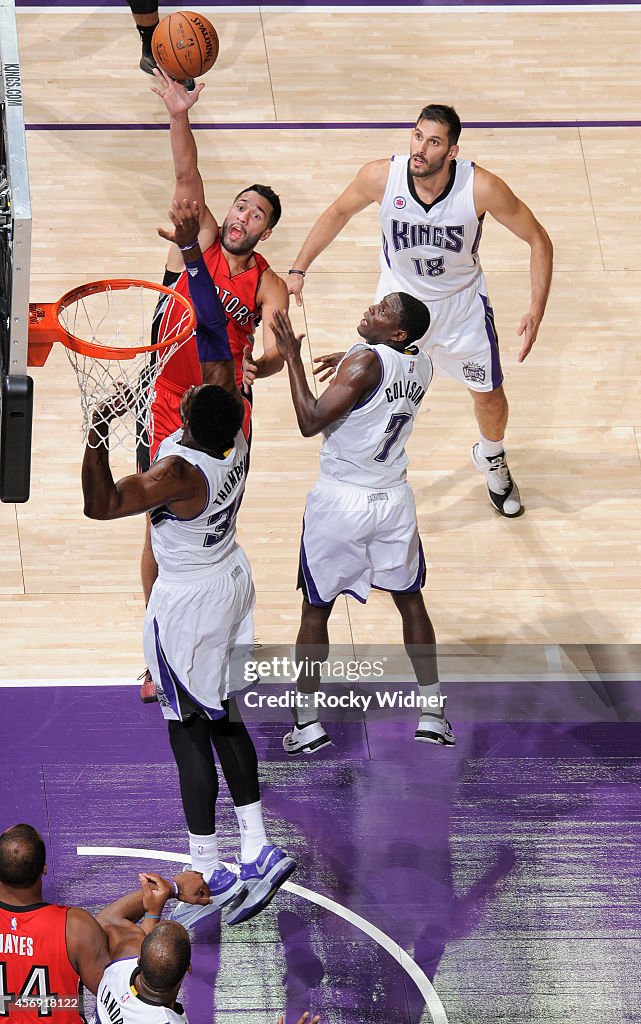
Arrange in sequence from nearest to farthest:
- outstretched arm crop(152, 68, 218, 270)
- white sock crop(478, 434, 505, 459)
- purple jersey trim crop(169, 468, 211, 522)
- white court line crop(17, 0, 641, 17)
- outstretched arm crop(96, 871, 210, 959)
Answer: outstretched arm crop(96, 871, 210, 959)
purple jersey trim crop(169, 468, 211, 522)
outstretched arm crop(152, 68, 218, 270)
white sock crop(478, 434, 505, 459)
white court line crop(17, 0, 641, 17)

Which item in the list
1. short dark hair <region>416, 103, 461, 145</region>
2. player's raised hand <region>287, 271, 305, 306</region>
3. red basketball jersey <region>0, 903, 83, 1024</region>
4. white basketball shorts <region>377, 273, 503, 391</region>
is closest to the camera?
red basketball jersey <region>0, 903, 83, 1024</region>

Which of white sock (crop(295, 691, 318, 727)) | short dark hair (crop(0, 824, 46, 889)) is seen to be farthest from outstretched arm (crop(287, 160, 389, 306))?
A: short dark hair (crop(0, 824, 46, 889))

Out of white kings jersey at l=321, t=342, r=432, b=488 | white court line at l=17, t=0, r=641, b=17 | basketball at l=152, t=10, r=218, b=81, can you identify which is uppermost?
white court line at l=17, t=0, r=641, b=17

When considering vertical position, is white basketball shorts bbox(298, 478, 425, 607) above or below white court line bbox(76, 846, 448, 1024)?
above

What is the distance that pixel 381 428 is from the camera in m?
5.32

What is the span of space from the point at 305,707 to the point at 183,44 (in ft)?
10.0

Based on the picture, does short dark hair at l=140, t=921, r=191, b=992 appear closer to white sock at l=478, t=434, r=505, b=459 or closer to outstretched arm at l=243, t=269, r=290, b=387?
outstretched arm at l=243, t=269, r=290, b=387

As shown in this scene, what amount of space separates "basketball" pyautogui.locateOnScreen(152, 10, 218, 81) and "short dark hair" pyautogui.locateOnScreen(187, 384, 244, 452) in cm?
239

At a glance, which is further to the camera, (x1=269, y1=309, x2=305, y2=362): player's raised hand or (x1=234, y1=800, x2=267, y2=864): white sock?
(x1=269, y1=309, x2=305, y2=362): player's raised hand

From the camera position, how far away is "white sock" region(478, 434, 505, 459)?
22.1ft

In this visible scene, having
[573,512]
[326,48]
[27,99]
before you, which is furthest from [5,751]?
[326,48]

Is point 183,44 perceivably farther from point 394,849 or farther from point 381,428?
point 394,849

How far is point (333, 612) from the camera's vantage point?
6469 millimetres

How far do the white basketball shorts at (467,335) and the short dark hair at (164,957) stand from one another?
348cm
